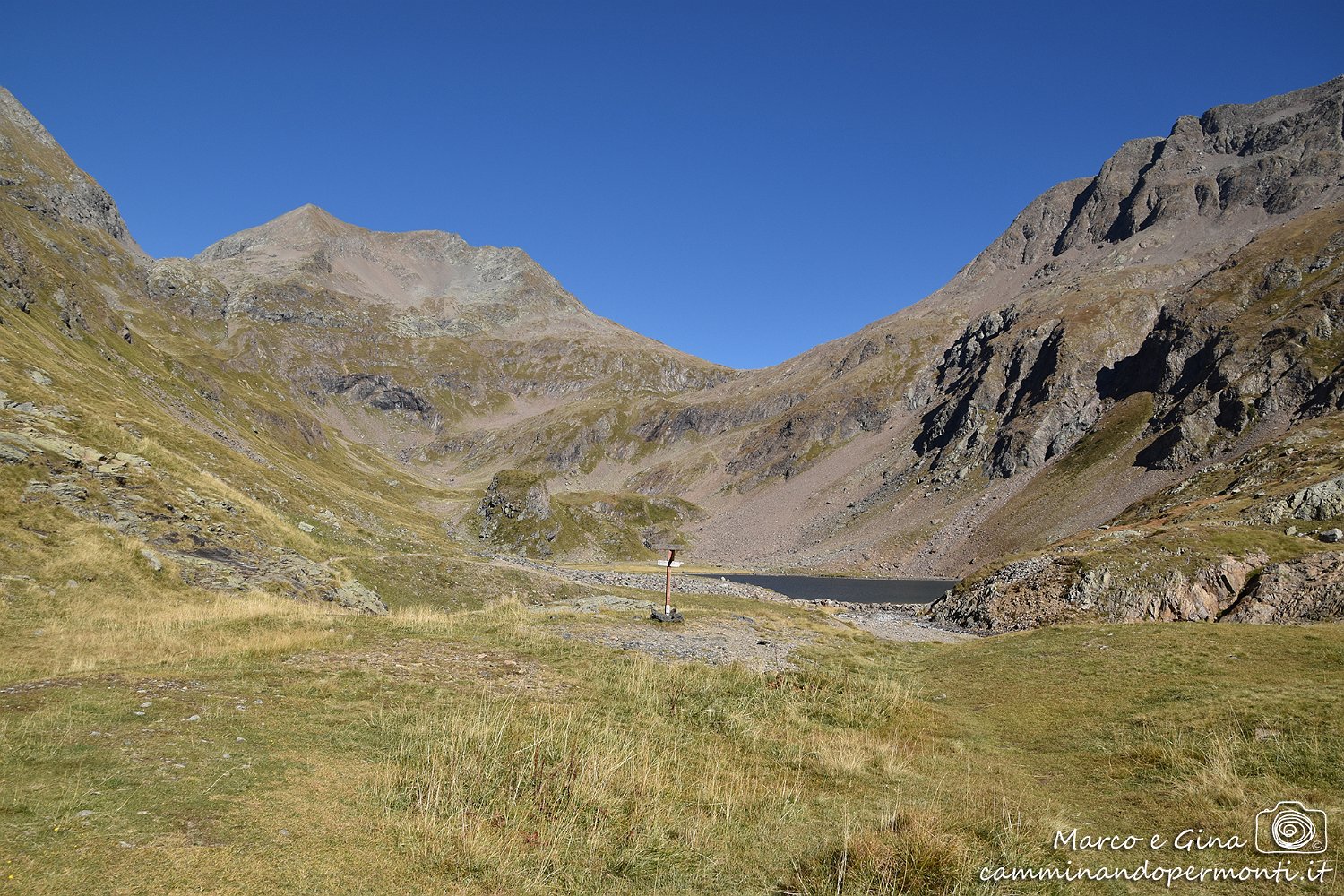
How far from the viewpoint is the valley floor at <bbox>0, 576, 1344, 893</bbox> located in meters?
8.60

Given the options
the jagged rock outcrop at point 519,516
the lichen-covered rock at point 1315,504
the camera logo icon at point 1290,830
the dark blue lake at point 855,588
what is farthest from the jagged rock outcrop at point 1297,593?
the jagged rock outcrop at point 519,516

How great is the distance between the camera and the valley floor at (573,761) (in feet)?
28.2

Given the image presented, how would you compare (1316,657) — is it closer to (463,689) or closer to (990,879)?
(990,879)

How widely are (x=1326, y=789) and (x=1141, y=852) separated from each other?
13.8 ft

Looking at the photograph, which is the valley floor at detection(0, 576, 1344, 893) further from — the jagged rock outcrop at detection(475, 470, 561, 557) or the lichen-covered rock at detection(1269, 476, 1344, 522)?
the jagged rock outcrop at detection(475, 470, 561, 557)

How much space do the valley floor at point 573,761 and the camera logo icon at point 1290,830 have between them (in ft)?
0.75

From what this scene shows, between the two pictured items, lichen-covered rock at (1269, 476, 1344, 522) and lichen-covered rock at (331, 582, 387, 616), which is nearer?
lichen-covered rock at (331, 582, 387, 616)

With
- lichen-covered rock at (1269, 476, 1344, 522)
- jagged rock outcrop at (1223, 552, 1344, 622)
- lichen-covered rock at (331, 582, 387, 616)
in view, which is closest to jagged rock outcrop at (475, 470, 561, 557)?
lichen-covered rock at (331, 582, 387, 616)

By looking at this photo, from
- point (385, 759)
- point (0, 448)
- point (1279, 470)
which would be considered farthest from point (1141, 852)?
point (1279, 470)

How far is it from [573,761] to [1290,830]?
11875 mm

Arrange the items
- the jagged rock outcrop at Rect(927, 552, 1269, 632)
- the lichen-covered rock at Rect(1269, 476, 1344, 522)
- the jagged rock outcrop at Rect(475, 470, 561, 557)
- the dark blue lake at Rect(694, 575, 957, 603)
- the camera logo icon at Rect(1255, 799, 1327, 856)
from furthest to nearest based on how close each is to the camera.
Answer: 1. the jagged rock outcrop at Rect(475, 470, 561, 557)
2. the dark blue lake at Rect(694, 575, 957, 603)
3. the lichen-covered rock at Rect(1269, 476, 1344, 522)
4. the jagged rock outcrop at Rect(927, 552, 1269, 632)
5. the camera logo icon at Rect(1255, 799, 1327, 856)

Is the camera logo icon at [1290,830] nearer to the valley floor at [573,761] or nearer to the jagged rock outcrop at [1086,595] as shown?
the valley floor at [573,761]

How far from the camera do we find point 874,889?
8.66 m

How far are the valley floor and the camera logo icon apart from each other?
0.75 ft
